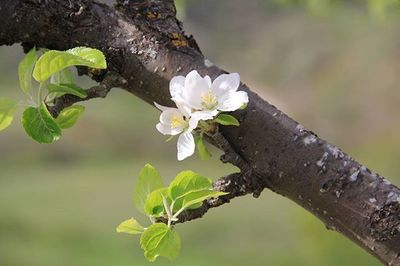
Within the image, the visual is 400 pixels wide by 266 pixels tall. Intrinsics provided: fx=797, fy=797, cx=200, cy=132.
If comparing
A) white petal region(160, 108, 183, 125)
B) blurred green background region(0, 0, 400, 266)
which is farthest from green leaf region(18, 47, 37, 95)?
blurred green background region(0, 0, 400, 266)

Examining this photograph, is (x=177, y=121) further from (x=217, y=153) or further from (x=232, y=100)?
(x=217, y=153)

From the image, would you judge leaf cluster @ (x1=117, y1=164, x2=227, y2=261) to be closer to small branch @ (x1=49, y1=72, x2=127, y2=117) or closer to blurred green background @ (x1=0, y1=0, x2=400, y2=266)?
small branch @ (x1=49, y1=72, x2=127, y2=117)

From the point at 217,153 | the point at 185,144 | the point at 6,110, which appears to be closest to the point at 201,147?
the point at 185,144

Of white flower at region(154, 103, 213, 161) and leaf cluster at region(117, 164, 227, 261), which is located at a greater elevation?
white flower at region(154, 103, 213, 161)

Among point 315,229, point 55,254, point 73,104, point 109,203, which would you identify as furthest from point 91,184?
point 73,104

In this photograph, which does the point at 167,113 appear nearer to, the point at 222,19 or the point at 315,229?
the point at 315,229

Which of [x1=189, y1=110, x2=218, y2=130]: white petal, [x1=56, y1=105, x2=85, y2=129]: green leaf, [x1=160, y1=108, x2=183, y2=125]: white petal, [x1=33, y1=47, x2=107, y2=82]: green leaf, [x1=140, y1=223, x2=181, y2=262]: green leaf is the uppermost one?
[x1=189, y1=110, x2=218, y2=130]: white petal

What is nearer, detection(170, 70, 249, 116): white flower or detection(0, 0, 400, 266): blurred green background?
detection(170, 70, 249, 116): white flower
